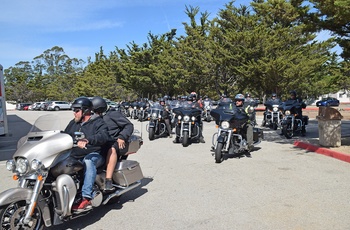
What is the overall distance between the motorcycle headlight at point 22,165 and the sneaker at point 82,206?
818 millimetres

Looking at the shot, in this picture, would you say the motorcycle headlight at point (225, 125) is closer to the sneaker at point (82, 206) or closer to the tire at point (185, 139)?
the tire at point (185, 139)

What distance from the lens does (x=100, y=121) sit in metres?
4.90

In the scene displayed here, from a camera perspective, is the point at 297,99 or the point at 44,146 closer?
the point at 44,146

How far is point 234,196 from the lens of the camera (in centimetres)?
575

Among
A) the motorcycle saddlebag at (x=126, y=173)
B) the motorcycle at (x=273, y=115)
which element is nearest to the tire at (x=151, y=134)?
the motorcycle at (x=273, y=115)

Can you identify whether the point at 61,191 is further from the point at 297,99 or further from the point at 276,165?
the point at 297,99

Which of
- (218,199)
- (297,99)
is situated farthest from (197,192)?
(297,99)

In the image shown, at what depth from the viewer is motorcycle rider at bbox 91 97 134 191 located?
5.05 meters

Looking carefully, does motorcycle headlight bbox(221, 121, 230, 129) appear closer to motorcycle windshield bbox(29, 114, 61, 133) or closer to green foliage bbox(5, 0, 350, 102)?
motorcycle windshield bbox(29, 114, 61, 133)

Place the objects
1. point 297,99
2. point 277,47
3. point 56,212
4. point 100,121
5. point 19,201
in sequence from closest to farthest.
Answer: point 19,201 → point 56,212 → point 100,121 → point 297,99 → point 277,47

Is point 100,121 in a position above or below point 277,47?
below

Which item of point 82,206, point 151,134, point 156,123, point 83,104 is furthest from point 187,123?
point 82,206

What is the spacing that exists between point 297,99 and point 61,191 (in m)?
11.4

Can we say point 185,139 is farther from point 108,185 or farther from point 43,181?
point 43,181
